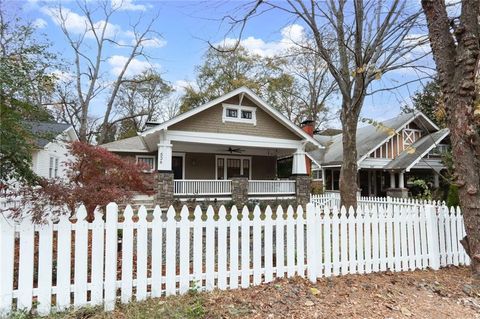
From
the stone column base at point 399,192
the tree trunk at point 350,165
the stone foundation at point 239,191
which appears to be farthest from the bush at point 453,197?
the stone column base at point 399,192

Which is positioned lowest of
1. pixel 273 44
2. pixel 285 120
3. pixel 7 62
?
pixel 7 62

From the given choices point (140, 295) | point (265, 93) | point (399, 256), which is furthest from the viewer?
point (265, 93)

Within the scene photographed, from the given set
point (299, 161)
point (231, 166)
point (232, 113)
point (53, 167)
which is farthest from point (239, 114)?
point (53, 167)

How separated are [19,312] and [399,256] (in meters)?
5.29

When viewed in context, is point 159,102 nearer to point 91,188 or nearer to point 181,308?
point 91,188

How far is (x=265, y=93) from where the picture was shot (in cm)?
3366

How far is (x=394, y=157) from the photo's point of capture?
20.5m

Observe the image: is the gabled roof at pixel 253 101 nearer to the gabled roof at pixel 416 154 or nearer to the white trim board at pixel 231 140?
the white trim board at pixel 231 140

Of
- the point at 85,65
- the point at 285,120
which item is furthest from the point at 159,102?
the point at 285,120

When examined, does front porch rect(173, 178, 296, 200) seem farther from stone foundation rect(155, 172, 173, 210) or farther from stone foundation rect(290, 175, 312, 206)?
stone foundation rect(155, 172, 173, 210)

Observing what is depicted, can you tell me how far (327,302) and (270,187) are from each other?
11.8 metres

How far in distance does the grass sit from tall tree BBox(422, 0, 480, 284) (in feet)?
13.3

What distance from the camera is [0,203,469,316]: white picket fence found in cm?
351

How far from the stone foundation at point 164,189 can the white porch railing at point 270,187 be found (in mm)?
3852
